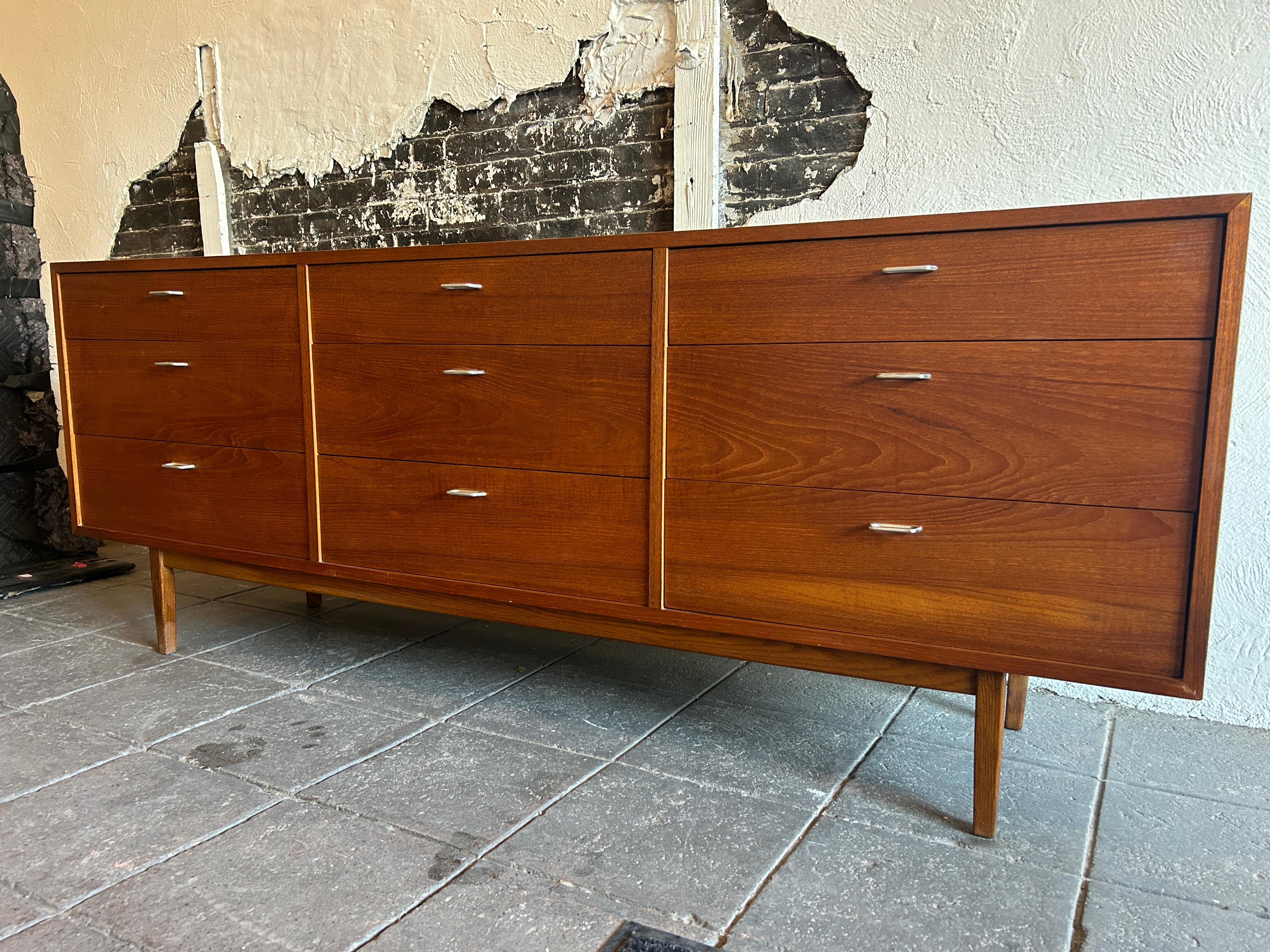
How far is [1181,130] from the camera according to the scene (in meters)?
1.65

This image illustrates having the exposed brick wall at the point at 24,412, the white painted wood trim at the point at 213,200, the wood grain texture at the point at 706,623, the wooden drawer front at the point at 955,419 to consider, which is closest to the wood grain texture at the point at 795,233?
the wooden drawer front at the point at 955,419

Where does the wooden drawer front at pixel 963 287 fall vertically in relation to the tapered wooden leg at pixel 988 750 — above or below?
above

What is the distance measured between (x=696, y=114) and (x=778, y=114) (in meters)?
0.19

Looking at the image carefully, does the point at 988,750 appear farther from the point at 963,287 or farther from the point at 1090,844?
the point at 963,287

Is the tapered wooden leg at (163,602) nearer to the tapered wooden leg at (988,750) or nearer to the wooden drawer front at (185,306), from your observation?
the wooden drawer front at (185,306)

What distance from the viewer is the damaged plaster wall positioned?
162cm

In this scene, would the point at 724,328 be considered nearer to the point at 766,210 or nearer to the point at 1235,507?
the point at 766,210

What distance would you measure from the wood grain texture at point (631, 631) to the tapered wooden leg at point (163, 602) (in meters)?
0.10

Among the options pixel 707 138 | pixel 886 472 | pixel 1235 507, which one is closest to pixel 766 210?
Result: pixel 707 138

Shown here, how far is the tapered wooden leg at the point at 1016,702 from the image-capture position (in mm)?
1695

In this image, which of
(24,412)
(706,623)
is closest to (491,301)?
(706,623)

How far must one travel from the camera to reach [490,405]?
1.61 metres

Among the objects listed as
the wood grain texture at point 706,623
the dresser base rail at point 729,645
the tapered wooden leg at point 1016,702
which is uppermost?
the wood grain texture at point 706,623

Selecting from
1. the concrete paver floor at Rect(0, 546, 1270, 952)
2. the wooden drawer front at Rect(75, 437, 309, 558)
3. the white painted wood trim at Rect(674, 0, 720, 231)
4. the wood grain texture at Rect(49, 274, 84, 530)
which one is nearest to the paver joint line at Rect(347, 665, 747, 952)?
the concrete paver floor at Rect(0, 546, 1270, 952)
